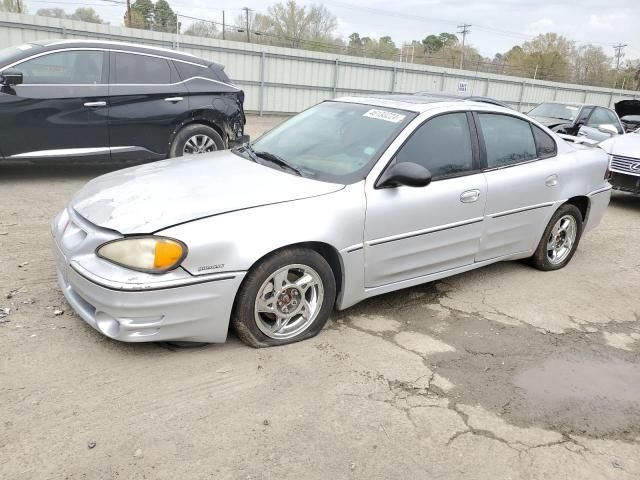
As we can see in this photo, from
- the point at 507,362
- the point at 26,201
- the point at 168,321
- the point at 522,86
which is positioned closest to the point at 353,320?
the point at 507,362

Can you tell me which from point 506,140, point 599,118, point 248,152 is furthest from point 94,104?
point 599,118

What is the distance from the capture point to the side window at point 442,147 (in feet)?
13.0

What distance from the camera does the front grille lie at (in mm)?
8242

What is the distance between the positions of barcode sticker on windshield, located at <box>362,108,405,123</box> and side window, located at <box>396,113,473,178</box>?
178 millimetres

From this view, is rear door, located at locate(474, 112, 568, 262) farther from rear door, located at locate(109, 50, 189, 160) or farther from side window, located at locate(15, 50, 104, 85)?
side window, located at locate(15, 50, 104, 85)

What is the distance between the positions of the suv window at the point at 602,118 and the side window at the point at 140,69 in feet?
30.8

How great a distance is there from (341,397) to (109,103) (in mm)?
5458

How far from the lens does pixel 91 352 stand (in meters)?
3.22

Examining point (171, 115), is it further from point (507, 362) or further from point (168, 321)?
point (507, 362)

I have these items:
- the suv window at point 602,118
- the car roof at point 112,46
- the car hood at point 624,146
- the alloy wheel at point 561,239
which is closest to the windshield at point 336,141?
the alloy wheel at point 561,239

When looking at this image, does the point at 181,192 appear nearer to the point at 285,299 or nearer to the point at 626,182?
the point at 285,299

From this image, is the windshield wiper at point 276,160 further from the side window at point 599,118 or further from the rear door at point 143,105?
the side window at point 599,118

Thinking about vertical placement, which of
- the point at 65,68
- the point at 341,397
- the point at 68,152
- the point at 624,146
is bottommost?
the point at 341,397

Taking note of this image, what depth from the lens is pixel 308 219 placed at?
11.0 ft
